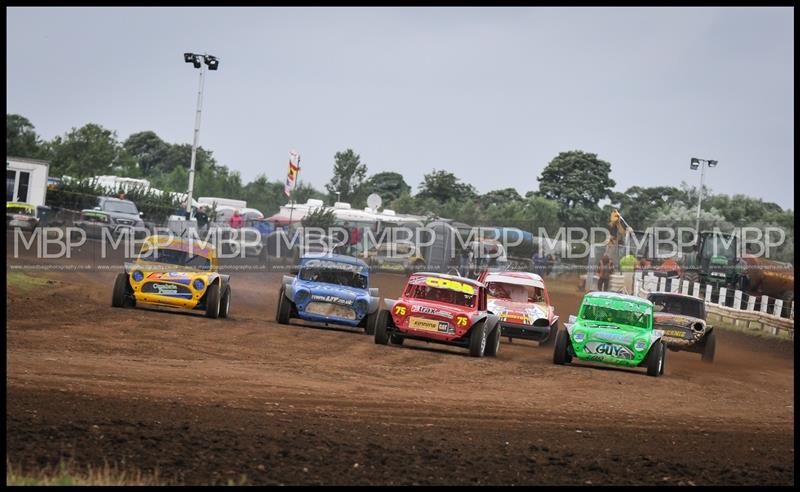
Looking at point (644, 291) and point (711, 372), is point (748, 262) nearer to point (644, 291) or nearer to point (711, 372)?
point (644, 291)

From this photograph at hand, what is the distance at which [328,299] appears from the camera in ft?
73.6

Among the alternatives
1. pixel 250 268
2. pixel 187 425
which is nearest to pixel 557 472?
pixel 187 425

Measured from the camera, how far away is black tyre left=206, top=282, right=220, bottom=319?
23016mm

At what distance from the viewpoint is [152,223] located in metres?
48.7

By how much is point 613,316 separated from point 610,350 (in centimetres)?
132

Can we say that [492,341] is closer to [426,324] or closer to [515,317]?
[426,324]

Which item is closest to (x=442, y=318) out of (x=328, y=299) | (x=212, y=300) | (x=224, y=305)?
(x=328, y=299)

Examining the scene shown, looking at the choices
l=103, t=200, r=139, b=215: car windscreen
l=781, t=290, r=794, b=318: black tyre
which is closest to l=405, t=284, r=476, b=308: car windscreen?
l=781, t=290, r=794, b=318: black tyre

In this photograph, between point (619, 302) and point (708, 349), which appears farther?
point (708, 349)

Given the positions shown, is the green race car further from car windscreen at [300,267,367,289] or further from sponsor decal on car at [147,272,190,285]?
sponsor decal on car at [147,272,190,285]

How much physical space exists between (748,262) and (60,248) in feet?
78.5

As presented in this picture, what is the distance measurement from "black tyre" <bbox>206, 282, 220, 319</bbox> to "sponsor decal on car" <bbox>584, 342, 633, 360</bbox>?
760 centimetres

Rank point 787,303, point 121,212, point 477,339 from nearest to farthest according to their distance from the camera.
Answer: point 477,339 < point 787,303 < point 121,212

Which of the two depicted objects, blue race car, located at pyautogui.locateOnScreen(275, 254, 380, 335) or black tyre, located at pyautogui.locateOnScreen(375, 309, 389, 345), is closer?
black tyre, located at pyautogui.locateOnScreen(375, 309, 389, 345)
